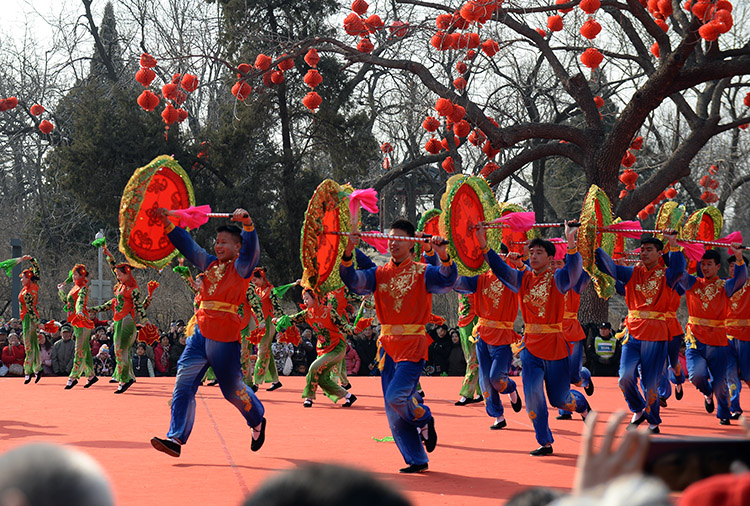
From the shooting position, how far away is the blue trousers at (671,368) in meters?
9.48

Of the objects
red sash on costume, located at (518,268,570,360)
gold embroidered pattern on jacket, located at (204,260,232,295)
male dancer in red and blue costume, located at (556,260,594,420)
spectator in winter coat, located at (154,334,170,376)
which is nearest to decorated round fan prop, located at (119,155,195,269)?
gold embroidered pattern on jacket, located at (204,260,232,295)

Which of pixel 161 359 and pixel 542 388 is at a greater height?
pixel 542 388

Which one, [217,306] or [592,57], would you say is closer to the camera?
[217,306]

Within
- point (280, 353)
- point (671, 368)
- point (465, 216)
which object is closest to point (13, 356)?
point (280, 353)

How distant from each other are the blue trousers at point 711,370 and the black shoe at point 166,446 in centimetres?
586

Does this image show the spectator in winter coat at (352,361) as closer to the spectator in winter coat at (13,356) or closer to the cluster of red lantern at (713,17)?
the spectator in winter coat at (13,356)

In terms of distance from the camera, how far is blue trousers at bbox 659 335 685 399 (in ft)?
31.1

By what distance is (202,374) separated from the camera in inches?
259

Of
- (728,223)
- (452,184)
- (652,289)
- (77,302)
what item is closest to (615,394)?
(652,289)

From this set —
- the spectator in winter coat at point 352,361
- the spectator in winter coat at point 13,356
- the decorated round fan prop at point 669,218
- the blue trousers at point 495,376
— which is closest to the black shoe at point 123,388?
the spectator in winter coat at point 13,356

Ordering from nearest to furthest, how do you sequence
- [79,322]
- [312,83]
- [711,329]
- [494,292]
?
[494,292], [711,329], [79,322], [312,83]

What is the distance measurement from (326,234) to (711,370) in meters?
4.98

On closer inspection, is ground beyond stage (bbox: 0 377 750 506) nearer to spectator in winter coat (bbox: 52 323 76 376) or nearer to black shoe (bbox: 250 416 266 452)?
black shoe (bbox: 250 416 266 452)

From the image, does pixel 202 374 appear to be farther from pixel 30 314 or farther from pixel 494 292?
pixel 30 314
